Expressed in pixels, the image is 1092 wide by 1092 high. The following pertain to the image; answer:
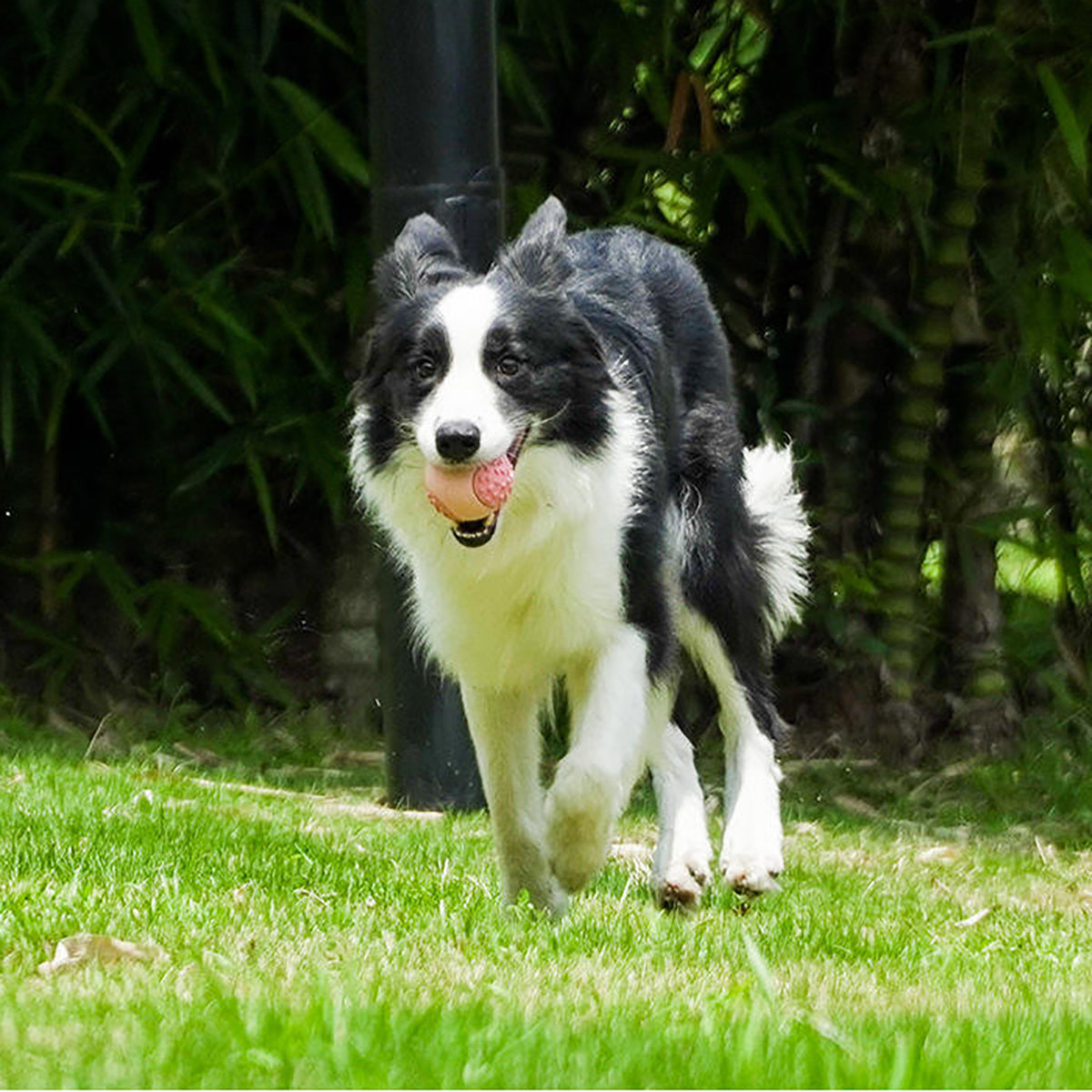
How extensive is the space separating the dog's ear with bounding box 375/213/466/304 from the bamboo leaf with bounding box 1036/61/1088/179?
9.90 feet

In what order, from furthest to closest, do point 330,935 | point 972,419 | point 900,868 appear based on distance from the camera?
1. point 972,419
2. point 900,868
3. point 330,935

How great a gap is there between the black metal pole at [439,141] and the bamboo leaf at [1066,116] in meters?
1.81

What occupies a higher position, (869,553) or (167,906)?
(167,906)

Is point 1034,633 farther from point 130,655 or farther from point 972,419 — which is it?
point 130,655

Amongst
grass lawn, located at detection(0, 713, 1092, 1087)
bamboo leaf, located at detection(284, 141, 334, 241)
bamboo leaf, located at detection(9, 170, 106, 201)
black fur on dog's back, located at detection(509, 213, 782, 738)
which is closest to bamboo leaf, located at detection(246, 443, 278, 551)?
bamboo leaf, located at detection(284, 141, 334, 241)

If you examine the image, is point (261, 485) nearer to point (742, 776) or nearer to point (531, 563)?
point (742, 776)

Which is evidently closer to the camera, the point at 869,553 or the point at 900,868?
the point at 900,868

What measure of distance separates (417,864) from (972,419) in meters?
3.51

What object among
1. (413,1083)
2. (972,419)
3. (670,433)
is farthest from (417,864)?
(972,419)

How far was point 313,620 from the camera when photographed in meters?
8.15

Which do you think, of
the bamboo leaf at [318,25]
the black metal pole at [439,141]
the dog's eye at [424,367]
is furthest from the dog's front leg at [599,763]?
the bamboo leaf at [318,25]

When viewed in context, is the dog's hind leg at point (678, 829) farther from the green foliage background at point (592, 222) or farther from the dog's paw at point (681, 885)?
the green foliage background at point (592, 222)

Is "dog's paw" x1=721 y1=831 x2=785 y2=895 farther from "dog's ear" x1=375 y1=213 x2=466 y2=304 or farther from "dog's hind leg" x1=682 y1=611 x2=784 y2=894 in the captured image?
"dog's ear" x1=375 y1=213 x2=466 y2=304

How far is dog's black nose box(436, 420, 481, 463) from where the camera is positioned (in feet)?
13.1
